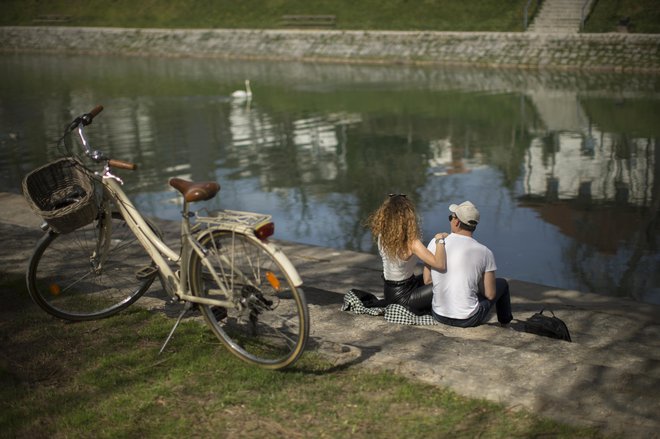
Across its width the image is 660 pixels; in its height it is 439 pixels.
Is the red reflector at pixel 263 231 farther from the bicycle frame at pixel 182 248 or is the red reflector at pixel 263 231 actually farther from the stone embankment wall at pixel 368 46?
the stone embankment wall at pixel 368 46

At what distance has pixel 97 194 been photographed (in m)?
5.88

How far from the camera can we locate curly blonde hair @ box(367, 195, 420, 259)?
21.1 feet

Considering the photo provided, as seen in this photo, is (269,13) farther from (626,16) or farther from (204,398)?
(204,398)

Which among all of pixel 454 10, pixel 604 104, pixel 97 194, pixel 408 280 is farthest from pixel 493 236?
pixel 454 10

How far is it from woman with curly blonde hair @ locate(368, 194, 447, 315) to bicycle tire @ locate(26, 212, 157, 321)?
176 cm

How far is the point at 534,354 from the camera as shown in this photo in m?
5.11

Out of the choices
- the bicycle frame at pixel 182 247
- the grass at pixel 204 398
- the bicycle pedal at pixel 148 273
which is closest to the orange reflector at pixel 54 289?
the bicycle frame at pixel 182 247

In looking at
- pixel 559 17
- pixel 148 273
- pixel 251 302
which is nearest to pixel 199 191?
Answer: pixel 251 302

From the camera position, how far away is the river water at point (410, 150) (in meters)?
10.7

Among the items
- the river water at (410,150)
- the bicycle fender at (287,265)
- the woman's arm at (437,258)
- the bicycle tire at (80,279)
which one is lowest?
the river water at (410,150)

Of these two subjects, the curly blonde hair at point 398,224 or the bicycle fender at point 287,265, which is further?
the curly blonde hair at point 398,224

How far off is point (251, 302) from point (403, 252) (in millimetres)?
1829

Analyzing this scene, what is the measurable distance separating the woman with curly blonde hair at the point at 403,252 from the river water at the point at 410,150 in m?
2.80

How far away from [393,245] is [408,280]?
1.29 ft
